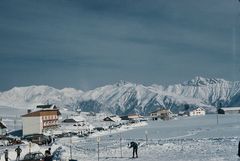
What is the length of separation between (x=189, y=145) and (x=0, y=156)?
19289mm

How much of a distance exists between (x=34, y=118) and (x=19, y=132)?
9.23m

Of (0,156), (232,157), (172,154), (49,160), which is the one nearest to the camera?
(232,157)

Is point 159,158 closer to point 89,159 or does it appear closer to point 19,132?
point 89,159

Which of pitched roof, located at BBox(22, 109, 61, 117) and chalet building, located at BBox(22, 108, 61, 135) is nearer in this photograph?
chalet building, located at BBox(22, 108, 61, 135)

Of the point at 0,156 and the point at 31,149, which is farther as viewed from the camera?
the point at 31,149

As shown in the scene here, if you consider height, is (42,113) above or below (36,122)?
above

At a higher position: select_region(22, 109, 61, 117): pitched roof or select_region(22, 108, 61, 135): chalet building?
select_region(22, 109, 61, 117): pitched roof

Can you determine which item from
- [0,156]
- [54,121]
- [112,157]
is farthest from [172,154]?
[54,121]

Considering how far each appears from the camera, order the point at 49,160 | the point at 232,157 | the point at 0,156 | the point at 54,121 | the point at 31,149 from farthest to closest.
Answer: the point at 54,121
the point at 31,149
the point at 0,156
the point at 49,160
the point at 232,157

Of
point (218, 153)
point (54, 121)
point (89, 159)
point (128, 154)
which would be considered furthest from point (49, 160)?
point (54, 121)

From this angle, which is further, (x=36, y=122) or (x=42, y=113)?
(x=42, y=113)

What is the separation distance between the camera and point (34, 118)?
129m

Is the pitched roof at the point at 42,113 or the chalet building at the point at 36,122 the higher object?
the pitched roof at the point at 42,113

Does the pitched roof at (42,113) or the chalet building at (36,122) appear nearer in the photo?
the chalet building at (36,122)
